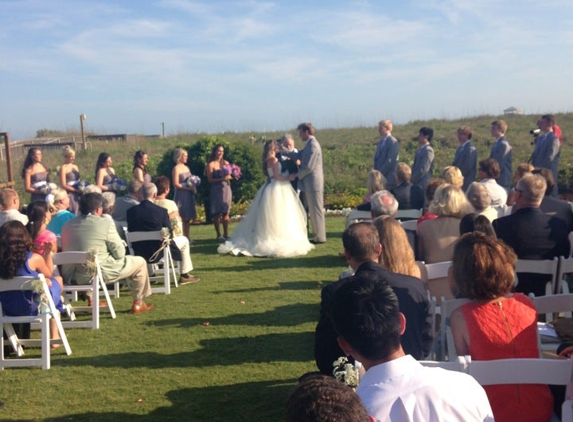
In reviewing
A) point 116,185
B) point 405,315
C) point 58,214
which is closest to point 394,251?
point 405,315

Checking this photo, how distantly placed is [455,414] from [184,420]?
3116 mm

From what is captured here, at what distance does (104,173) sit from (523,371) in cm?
1036

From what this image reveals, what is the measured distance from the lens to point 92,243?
802 cm

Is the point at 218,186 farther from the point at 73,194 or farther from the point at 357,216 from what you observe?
the point at 357,216

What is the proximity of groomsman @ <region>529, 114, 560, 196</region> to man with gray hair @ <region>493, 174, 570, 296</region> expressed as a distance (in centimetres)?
655

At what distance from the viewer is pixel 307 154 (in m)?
13.0

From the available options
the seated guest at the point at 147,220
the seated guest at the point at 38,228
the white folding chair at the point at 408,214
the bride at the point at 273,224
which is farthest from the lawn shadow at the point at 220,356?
the bride at the point at 273,224

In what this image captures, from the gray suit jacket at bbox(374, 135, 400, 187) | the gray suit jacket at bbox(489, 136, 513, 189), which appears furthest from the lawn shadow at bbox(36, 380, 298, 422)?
the gray suit jacket at bbox(489, 136, 513, 189)

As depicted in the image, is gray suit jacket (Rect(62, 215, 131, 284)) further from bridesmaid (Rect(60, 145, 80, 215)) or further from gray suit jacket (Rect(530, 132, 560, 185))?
gray suit jacket (Rect(530, 132, 560, 185))

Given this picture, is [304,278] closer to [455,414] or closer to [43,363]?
[43,363]

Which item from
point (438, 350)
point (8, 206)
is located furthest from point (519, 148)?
point (438, 350)

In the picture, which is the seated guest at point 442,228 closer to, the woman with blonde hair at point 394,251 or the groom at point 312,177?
the woman with blonde hair at point 394,251

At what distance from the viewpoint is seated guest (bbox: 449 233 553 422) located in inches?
130

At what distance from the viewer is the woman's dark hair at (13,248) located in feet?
21.0
